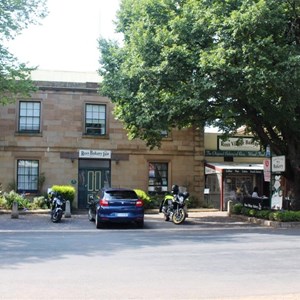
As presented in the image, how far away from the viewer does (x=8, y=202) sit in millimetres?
23812

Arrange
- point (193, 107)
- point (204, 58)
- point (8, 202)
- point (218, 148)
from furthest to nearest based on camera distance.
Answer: point (218, 148) → point (8, 202) → point (193, 107) → point (204, 58)

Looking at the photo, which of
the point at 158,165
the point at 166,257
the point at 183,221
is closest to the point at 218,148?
the point at 158,165

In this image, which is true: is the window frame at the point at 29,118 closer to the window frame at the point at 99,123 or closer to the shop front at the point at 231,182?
the window frame at the point at 99,123

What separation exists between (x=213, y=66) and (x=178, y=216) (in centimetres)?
642

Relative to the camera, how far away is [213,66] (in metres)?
16.5

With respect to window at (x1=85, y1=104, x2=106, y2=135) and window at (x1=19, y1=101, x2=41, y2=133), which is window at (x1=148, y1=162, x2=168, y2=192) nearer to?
window at (x1=85, y1=104, x2=106, y2=135)

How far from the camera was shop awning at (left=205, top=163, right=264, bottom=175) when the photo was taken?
27516mm

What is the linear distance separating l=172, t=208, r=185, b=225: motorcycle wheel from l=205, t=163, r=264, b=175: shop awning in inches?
329

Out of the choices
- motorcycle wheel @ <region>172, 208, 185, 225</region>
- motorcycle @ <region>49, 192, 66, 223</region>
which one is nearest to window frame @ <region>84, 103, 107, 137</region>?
motorcycle @ <region>49, 192, 66, 223</region>

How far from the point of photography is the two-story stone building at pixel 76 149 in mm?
26484

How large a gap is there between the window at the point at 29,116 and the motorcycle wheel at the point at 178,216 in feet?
36.1

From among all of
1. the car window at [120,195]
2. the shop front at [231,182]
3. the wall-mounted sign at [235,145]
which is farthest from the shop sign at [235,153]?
the car window at [120,195]

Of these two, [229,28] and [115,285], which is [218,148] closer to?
[229,28]

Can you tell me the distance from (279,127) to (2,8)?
13472 mm
